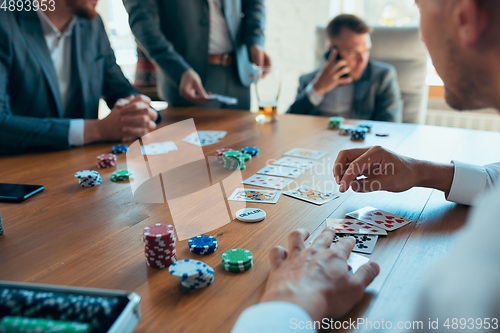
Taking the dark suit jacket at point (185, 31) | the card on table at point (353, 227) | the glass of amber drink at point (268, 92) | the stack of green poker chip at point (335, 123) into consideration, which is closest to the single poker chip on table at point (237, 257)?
the card on table at point (353, 227)

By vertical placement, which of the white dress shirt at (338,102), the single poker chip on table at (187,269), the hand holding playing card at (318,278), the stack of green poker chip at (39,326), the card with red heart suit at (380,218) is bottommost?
the white dress shirt at (338,102)

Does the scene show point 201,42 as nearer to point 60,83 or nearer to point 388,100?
point 60,83

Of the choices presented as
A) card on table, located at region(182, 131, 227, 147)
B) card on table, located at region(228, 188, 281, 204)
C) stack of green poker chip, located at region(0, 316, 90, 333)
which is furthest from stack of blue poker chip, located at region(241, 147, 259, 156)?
stack of green poker chip, located at region(0, 316, 90, 333)

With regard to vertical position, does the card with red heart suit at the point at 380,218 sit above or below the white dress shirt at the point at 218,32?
below

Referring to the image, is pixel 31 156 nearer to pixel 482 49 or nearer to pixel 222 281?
pixel 222 281

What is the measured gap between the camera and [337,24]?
2.94 metres

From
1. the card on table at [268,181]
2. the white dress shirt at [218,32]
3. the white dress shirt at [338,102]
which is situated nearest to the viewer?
the card on table at [268,181]

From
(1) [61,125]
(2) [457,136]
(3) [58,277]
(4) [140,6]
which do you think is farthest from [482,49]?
(4) [140,6]

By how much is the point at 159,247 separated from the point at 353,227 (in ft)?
1.46

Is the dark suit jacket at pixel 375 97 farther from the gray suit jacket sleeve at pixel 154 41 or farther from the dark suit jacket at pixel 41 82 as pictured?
the dark suit jacket at pixel 41 82

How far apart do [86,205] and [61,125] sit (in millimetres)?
693

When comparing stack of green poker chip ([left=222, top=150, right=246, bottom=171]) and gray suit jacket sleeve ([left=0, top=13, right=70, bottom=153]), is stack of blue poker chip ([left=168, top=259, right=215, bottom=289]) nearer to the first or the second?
stack of green poker chip ([left=222, top=150, right=246, bottom=171])

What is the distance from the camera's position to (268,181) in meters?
1.19

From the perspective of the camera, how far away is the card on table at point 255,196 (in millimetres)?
1048
